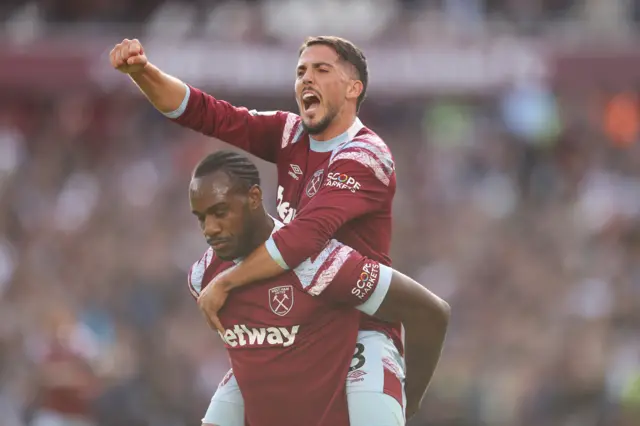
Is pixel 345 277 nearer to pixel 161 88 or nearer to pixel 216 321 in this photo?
pixel 216 321

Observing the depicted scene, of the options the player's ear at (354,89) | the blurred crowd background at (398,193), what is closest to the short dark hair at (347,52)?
the player's ear at (354,89)

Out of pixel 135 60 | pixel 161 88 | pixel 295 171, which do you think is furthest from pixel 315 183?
pixel 135 60

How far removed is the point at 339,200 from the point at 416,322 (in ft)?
2.07

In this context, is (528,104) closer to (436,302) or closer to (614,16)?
(614,16)

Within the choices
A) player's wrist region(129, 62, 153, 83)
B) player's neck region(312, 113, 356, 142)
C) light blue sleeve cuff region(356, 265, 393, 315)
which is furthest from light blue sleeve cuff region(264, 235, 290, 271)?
player's wrist region(129, 62, 153, 83)

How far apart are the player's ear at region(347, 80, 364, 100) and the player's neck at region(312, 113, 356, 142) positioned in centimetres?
8

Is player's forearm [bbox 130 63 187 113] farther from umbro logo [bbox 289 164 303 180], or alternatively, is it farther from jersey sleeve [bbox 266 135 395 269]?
jersey sleeve [bbox 266 135 395 269]

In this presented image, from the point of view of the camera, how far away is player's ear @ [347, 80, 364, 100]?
5438mm

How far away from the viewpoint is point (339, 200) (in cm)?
516

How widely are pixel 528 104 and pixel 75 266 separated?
530 centimetres

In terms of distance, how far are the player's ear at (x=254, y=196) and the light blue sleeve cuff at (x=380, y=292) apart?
21.5 inches

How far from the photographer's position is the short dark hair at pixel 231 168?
203 inches

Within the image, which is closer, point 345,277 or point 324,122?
point 345,277

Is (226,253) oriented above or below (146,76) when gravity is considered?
below
